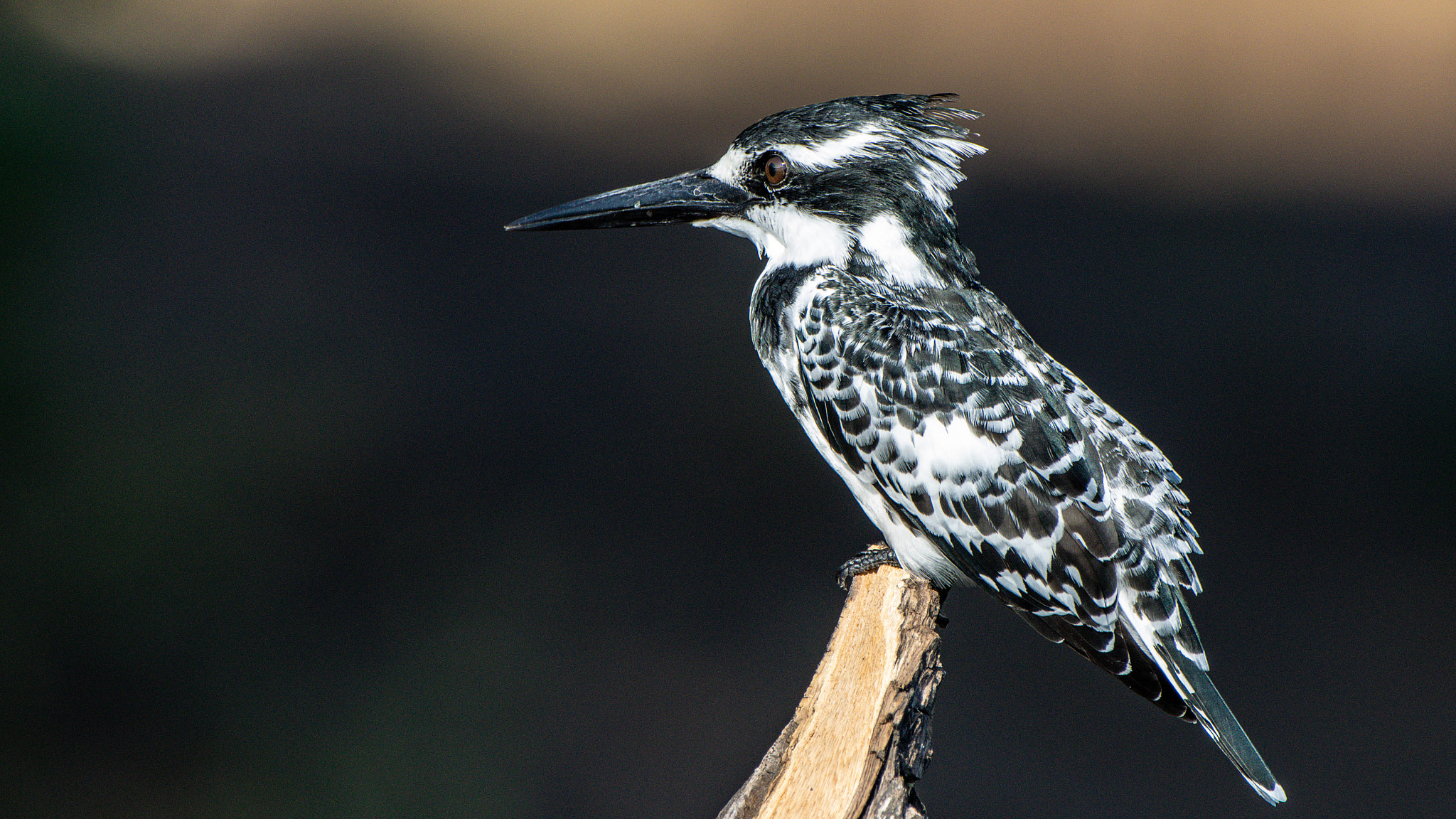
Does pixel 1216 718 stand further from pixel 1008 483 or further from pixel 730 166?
pixel 730 166

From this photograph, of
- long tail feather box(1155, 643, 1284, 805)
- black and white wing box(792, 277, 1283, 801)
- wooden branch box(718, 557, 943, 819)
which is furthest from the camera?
black and white wing box(792, 277, 1283, 801)

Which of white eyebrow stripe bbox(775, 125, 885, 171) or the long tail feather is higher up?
white eyebrow stripe bbox(775, 125, 885, 171)

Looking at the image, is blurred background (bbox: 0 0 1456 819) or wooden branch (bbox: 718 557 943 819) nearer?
wooden branch (bbox: 718 557 943 819)

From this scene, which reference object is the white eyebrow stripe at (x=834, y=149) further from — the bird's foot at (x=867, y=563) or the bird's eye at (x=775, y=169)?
the bird's foot at (x=867, y=563)

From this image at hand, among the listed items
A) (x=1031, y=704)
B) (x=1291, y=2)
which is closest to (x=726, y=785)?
(x=1031, y=704)

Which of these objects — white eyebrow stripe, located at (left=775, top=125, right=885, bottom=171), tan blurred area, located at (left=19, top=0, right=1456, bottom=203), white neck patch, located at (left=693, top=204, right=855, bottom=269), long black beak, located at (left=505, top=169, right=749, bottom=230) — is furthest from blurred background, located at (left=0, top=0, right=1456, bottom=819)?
white eyebrow stripe, located at (left=775, top=125, right=885, bottom=171)

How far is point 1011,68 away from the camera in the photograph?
10.8 metres

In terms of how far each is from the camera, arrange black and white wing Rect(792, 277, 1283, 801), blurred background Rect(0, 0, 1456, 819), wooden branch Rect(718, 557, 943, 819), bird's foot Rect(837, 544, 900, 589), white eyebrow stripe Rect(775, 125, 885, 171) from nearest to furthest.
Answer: wooden branch Rect(718, 557, 943, 819), black and white wing Rect(792, 277, 1283, 801), white eyebrow stripe Rect(775, 125, 885, 171), bird's foot Rect(837, 544, 900, 589), blurred background Rect(0, 0, 1456, 819)

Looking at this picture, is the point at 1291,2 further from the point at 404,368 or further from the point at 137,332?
the point at 137,332

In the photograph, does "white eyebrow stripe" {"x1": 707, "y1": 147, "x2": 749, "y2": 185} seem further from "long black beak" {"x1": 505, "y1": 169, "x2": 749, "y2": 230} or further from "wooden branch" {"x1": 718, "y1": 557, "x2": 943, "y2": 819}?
"wooden branch" {"x1": 718, "y1": 557, "x2": 943, "y2": 819}

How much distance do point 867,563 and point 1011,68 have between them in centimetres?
895

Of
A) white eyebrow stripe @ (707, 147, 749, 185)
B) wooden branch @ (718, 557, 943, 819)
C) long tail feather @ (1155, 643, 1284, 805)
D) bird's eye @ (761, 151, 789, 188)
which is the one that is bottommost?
long tail feather @ (1155, 643, 1284, 805)

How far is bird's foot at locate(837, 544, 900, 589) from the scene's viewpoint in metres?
2.99

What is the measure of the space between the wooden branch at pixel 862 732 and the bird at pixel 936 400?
364 millimetres
